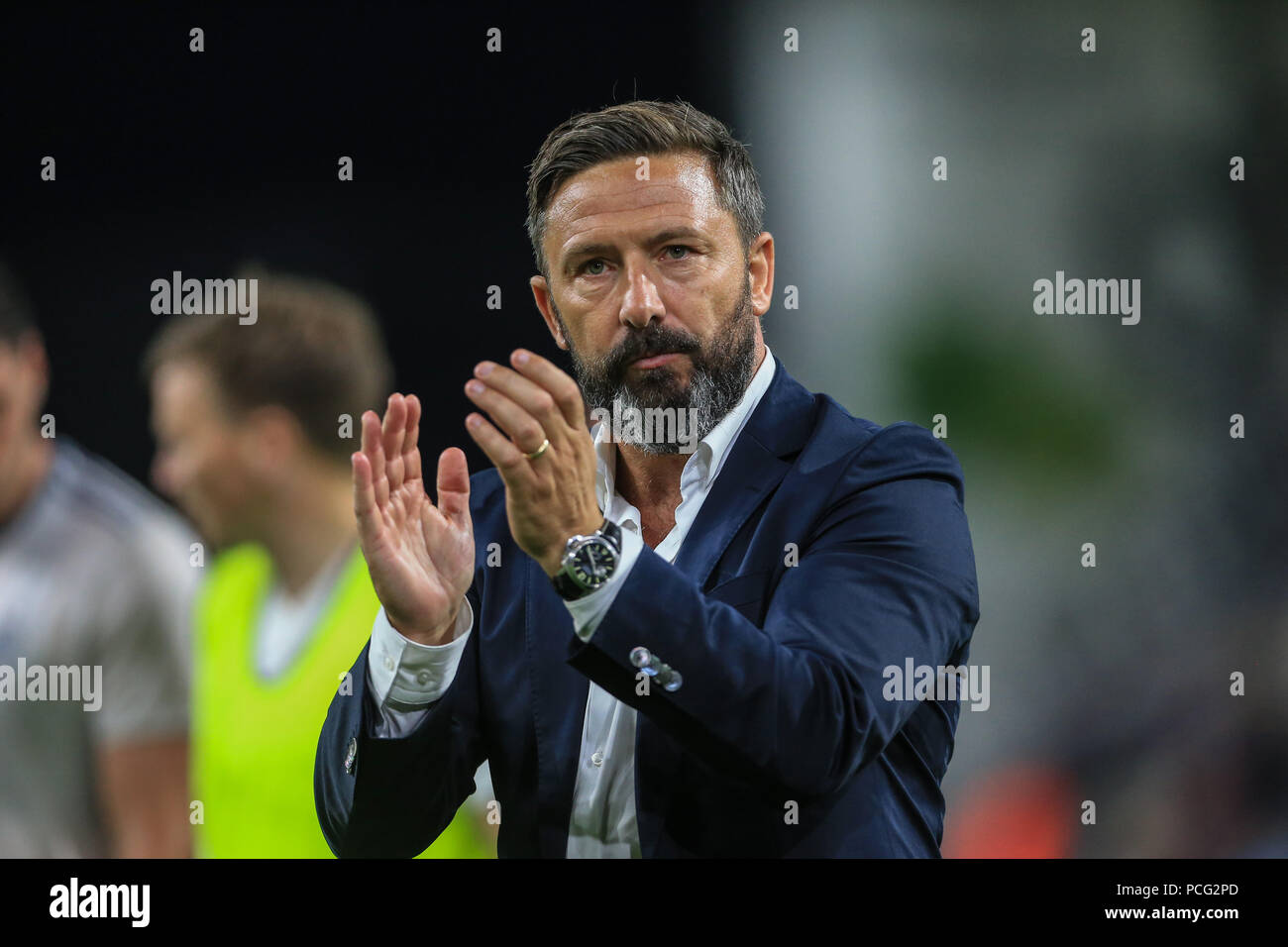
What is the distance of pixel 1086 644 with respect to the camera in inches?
109

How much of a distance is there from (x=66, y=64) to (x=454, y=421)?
45.5 inches

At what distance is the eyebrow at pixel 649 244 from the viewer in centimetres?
227

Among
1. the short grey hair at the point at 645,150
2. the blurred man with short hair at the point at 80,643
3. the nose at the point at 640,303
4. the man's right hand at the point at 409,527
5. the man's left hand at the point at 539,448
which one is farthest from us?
the blurred man with short hair at the point at 80,643

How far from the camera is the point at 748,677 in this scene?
171 centimetres

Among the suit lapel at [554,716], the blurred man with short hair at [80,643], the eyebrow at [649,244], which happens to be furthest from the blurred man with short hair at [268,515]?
the suit lapel at [554,716]

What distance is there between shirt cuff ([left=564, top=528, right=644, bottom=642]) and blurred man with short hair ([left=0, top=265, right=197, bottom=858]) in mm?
1482

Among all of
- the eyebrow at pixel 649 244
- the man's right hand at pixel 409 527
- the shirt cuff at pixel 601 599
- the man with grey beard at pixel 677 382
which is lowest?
the shirt cuff at pixel 601 599

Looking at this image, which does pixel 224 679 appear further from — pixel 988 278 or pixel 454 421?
pixel 988 278

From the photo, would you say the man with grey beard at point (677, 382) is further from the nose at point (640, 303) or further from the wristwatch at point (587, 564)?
the wristwatch at point (587, 564)

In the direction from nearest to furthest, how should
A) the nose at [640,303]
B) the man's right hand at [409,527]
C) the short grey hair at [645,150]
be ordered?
the man's right hand at [409,527], the nose at [640,303], the short grey hair at [645,150]

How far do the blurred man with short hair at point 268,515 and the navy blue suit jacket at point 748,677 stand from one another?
24.5 inches

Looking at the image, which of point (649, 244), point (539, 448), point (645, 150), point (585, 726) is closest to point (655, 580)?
point (539, 448)

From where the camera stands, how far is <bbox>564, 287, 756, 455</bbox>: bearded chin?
226 centimetres
